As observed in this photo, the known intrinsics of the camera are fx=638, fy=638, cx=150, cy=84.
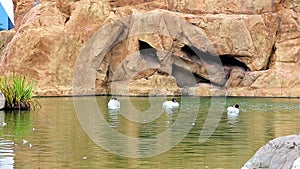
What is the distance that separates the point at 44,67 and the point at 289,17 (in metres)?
19.5

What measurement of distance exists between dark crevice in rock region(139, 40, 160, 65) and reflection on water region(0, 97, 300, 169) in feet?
71.1

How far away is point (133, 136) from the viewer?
18.1 meters

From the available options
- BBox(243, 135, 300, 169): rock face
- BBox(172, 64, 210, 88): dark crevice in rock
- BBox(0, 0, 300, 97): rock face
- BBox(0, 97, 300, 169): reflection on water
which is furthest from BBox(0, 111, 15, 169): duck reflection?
BBox(172, 64, 210, 88): dark crevice in rock

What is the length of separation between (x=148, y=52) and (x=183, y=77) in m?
3.40

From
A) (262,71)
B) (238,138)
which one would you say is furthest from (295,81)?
(238,138)

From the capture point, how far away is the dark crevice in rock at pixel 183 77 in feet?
164

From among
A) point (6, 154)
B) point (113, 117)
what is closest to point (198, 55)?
point (113, 117)

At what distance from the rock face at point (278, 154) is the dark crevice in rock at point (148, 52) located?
40321mm

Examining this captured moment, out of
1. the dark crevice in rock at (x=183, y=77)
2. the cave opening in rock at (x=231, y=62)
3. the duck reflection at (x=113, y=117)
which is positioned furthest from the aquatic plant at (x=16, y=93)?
the cave opening in rock at (x=231, y=62)

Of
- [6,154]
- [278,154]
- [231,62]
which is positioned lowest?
[6,154]

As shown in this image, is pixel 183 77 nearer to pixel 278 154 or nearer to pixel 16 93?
pixel 16 93

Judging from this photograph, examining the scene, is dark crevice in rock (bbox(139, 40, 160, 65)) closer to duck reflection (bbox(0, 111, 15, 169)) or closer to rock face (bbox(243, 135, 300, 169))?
duck reflection (bbox(0, 111, 15, 169))

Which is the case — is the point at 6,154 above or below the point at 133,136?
above

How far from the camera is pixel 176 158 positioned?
1354 centimetres
